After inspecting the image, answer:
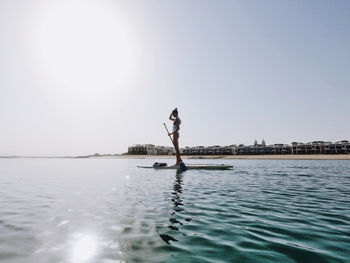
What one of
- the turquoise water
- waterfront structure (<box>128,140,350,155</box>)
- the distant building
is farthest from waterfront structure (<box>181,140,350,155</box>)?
the turquoise water

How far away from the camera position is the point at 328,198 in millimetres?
9500

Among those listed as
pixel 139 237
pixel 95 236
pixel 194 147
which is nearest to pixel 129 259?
pixel 139 237

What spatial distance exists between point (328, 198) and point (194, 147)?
582 ft

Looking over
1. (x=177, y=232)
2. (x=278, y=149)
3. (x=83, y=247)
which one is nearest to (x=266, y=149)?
(x=278, y=149)

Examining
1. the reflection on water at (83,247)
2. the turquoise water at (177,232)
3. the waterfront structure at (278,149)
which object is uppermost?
the waterfront structure at (278,149)

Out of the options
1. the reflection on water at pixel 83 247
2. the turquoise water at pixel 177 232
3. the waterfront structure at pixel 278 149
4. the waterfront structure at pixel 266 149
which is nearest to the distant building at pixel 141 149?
the waterfront structure at pixel 266 149

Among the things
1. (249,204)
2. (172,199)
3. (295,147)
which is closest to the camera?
(249,204)

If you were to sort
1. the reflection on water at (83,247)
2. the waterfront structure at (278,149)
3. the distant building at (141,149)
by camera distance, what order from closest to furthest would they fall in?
1. the reflection on water at (83,247)
2. the waterfront structure at (278,149)
3. the distant building at (141,149)

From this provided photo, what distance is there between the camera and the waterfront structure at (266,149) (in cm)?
12825

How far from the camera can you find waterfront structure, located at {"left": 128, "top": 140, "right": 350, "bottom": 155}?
421 ft

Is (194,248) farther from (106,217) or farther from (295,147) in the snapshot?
(295,147)

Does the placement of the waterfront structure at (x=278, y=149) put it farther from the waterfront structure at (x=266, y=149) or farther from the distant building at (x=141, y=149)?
the distant building at (x=141, y=149)

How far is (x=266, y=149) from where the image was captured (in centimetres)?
15325

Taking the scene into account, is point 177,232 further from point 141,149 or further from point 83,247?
point 141,149
